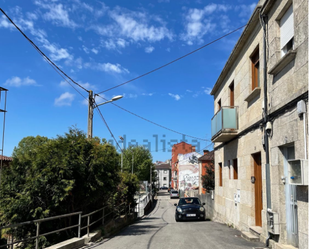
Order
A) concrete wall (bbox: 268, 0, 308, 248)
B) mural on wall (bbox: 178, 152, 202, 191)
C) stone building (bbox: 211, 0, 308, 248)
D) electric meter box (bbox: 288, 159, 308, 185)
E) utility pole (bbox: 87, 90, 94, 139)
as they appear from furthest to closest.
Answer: mural on wall (bbox: 178, 152, 202, 191)
utility pole (bbox: 87, 90, 94, 139)
stone building (bbox: 211, 0, 308, 248)
concrete wall (bbox: 268, 0, 308, 248)
electric meter box (bbox: 288, 159, 308, 185)

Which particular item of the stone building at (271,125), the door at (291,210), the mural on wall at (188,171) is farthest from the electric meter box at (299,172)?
the mural on wall at (188,171)

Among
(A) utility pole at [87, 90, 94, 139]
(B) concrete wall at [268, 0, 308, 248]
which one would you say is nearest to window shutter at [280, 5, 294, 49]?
(B) concrete wall at [268, 0, 308, 248]

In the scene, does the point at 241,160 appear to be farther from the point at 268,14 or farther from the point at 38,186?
the point at 38,186

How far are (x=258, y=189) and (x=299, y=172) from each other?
4433mm

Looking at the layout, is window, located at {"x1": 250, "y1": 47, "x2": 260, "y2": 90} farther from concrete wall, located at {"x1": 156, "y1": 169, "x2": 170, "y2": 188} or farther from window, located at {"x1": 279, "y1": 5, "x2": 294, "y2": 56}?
concrete wall, located at {"x1": 156, "y1": 169, "x2": 170, "y2": 188}

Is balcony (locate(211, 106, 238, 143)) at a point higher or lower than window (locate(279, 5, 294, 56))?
lower

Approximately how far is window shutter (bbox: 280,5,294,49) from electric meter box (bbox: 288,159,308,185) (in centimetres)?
297

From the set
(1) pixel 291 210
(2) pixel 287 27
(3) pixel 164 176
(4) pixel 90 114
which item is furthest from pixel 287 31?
(3) pixel 164 176

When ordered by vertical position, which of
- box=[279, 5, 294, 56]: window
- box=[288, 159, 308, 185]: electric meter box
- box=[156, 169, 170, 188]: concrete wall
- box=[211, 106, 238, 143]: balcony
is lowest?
box=[156, 169, 170, 188]: concrete wall

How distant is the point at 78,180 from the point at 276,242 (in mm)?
5994

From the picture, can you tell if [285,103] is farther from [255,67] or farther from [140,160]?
[140,160]

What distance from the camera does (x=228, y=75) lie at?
1378cm

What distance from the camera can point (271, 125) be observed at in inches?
300

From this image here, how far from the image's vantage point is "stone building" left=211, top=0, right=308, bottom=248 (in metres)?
5.75
